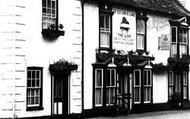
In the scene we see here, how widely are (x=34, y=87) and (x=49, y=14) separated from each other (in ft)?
11.7

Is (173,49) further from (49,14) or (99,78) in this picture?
(49,14)

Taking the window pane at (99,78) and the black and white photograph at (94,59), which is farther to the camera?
the window pane at (99,78)

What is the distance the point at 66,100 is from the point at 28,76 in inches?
112

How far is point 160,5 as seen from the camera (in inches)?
1241

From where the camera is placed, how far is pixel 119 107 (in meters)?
26.1

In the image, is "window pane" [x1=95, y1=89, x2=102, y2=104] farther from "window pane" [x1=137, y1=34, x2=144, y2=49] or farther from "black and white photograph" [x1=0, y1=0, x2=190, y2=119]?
"window pane" [x1=137, y1=34, x2=144, y2=49]

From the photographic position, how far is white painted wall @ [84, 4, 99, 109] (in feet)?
80.7

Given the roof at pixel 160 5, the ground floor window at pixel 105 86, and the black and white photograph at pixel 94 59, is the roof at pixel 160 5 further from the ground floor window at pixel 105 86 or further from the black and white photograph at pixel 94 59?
the ground floor window at pixel 105 86

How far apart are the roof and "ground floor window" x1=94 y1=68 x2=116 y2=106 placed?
396 centimetres

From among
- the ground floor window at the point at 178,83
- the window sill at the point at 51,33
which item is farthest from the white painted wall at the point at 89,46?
the ground floor window at the point at 178,83

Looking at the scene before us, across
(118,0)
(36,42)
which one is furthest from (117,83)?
(36,42)

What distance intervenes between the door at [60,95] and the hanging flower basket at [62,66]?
1.72 feet

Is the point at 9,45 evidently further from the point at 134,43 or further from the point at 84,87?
the point at 134,43

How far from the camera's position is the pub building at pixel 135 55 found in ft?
82.7
